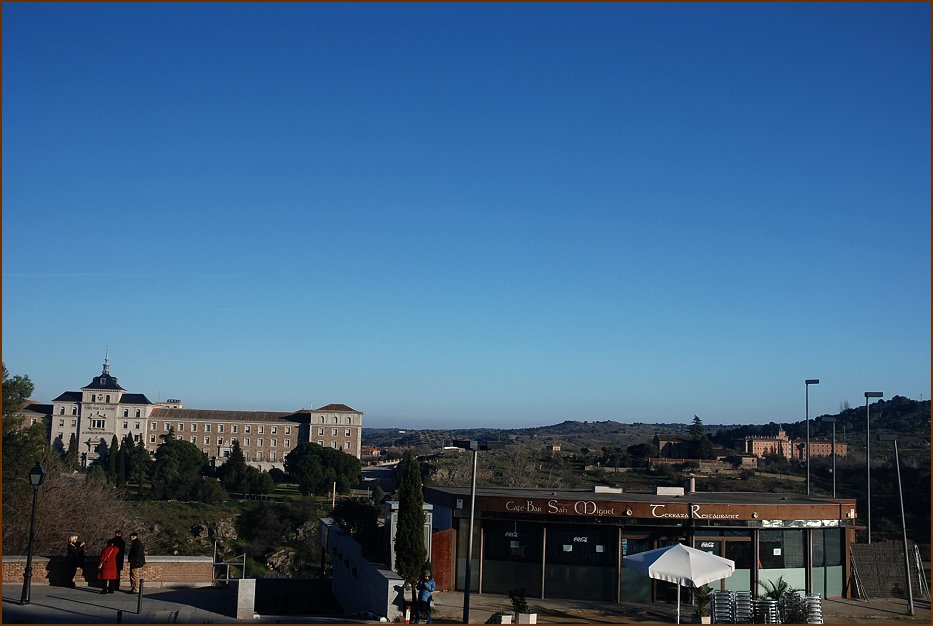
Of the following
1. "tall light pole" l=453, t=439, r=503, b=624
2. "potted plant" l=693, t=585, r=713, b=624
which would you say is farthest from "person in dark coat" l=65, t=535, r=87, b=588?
"potted plant" l=693, t=585, r=713, b=624

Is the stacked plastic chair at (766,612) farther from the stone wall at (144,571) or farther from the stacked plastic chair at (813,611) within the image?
the stone wall at (144,571)

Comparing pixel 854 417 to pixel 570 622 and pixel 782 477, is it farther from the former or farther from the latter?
pixel 570 622

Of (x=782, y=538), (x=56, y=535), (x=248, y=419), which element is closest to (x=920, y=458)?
(x=782, y=538)

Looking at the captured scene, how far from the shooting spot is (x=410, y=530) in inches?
824

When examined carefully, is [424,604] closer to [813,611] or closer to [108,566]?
[108,566]

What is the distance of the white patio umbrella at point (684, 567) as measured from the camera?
19234 millimetres

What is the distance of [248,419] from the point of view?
15212 centimetres

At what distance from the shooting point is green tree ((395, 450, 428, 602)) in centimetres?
2074

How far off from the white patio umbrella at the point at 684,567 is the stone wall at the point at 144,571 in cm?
1220

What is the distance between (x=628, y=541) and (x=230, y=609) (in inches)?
407

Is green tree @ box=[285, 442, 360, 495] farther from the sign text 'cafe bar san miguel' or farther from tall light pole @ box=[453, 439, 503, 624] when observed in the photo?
tall light pole @ box=[453, 439, 503, 624]

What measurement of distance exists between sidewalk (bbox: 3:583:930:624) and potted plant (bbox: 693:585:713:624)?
550mm

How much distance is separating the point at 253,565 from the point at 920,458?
2212 inches

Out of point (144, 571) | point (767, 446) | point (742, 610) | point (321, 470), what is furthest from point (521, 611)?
point (767, 446)
